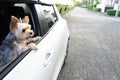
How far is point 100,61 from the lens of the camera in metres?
5.65

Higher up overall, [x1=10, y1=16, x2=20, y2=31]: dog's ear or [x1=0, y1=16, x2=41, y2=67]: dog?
[x1=10, y1=16, x2=20, y2=31]: dog's ear

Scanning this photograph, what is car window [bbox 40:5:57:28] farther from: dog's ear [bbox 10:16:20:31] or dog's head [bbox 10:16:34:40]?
dog's ear [bbox 10:16:20:31]

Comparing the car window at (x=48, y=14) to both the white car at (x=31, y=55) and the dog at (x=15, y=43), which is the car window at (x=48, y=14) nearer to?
the white car at (x=31, y=55)

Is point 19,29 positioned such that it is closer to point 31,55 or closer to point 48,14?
point 31,55

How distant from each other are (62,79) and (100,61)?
1650 millimetres

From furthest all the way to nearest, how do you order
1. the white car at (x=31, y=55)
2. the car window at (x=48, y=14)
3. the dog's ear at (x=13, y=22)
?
the car window at (x=48, y=14)
the dog's ear at (x=13, y=22)
the white car at (x=31, y=55)

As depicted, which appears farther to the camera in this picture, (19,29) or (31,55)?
(19,29)

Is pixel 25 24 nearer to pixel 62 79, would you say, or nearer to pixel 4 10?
pixel 4 10

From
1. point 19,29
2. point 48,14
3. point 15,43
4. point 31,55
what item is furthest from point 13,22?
point 48,14

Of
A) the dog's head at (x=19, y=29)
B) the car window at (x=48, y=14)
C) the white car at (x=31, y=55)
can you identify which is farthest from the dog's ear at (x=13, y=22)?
the car window at (x=48, y=14)

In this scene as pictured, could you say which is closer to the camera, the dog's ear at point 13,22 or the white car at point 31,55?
the white car at point 31,55

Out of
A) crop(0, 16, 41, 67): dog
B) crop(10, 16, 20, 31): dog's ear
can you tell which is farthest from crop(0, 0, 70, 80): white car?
crop(10, 16, 20, 31): dog's ear

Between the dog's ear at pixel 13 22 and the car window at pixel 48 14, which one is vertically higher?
the dog's ear at pixel 13 22

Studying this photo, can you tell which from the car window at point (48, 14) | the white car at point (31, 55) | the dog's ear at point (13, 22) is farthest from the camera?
the car window at point (48, 14)
